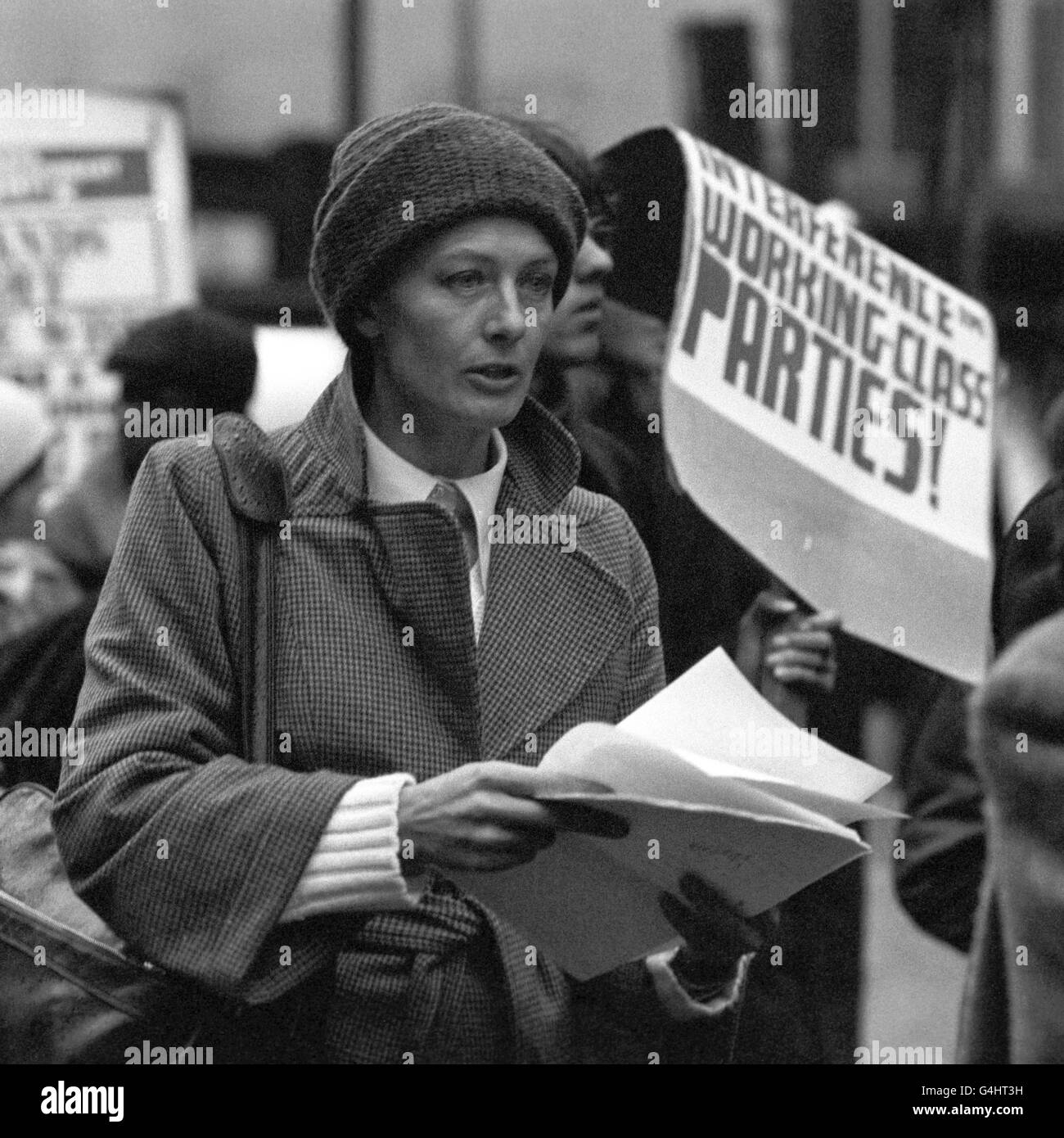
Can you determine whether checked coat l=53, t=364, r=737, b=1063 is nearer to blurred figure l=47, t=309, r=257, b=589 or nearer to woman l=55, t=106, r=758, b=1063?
woman l=55, t=106, r=758, b=1063

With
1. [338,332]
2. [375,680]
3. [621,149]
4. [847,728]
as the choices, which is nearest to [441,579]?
[375,680]

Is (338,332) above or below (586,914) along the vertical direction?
above

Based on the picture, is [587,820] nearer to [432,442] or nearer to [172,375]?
[432,442]

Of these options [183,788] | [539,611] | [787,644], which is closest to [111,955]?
[183,788]

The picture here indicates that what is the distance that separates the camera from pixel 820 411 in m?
3.45

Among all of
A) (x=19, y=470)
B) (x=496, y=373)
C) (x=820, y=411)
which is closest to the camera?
(x=496, y=373)

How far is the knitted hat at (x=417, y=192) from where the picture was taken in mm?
2691

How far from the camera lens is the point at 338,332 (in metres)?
2.83

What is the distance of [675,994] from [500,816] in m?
0.46

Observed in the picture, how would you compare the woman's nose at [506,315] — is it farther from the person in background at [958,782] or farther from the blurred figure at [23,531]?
the blurred figure at [23,531]

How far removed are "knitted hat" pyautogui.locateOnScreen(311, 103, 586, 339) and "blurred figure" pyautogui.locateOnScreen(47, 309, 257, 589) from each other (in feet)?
4.44

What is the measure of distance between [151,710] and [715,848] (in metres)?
0.57

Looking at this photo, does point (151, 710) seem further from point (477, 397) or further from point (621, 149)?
point (621, 149)
